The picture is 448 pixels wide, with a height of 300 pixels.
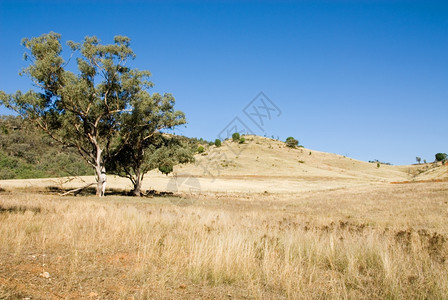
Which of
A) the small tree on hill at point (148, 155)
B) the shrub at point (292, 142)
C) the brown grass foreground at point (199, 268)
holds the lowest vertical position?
the brown grass foreground at point (199, 268)

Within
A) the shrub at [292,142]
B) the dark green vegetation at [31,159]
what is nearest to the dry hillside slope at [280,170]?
the shrub at [292,142]

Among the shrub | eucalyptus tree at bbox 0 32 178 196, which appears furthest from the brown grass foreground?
the shrub

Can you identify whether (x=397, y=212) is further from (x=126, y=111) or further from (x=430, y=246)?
(x=126, y=111)

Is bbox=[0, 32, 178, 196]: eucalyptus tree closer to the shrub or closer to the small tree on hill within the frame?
the small tree on hill

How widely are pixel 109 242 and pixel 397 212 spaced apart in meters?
18.6

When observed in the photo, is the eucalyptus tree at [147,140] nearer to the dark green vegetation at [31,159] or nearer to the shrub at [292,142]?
the dark green vegetation at [31,159]

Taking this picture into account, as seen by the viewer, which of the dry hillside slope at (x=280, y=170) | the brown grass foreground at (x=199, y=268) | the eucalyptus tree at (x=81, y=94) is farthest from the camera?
the dry hillside slope at (x=280, y=170)

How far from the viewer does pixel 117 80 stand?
29.7m

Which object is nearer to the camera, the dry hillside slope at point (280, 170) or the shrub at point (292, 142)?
the dry hillside slope at point (280, 170)

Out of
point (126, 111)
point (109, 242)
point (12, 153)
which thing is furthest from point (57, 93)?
point (12, 153)

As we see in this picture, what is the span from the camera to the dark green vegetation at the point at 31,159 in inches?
2368

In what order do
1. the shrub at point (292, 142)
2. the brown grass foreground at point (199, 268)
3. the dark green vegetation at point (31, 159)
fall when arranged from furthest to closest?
1. the shrub at point (292, 142)
2. the dark green vegetation at point (31, 159)
3. the brown grass foreground at point (199, 268)

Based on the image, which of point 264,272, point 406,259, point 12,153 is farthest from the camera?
point 12,153

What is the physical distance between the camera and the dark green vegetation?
60156 mm
